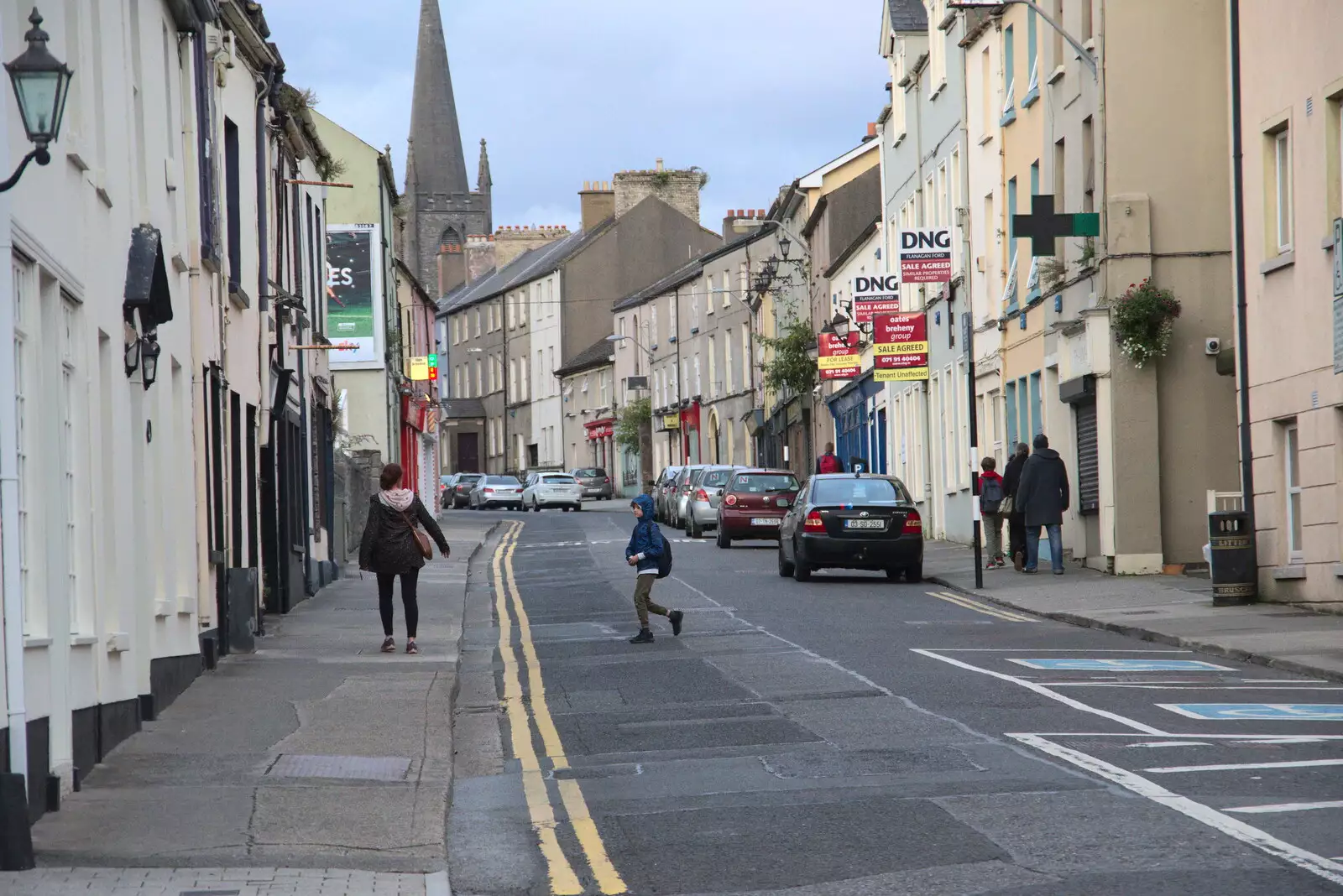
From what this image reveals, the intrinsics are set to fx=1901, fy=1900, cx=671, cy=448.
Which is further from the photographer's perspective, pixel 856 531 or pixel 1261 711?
pixel 856 531

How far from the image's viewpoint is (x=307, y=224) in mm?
29625

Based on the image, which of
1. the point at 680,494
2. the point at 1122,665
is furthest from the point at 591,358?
the point at 1122,665

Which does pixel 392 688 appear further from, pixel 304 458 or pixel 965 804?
pixel 304 458

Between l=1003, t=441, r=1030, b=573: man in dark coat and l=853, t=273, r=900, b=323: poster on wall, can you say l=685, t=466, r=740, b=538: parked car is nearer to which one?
l=853, t=273, r=900, b=323: poster on wall

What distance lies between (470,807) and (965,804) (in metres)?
2.60

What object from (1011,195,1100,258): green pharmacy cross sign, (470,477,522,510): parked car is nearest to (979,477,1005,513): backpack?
(1011,195,1100,258): green pharmacy cross sign

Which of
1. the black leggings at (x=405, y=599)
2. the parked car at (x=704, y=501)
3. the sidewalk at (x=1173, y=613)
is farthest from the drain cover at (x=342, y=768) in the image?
the parked car at (x=704, y=501)

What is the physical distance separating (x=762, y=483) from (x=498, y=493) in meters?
36.4

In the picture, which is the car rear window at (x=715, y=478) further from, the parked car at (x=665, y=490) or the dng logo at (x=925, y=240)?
the dng logo at (x=925, y=240)

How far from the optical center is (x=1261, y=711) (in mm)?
12680

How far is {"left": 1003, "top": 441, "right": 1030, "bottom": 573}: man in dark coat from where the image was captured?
28.4m

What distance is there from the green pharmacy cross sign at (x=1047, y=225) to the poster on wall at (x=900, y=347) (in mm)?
10373

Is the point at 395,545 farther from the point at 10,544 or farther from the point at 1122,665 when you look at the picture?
the point at 10,544

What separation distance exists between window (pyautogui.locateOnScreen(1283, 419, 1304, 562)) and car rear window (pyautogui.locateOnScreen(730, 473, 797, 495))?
1651 centimetres
